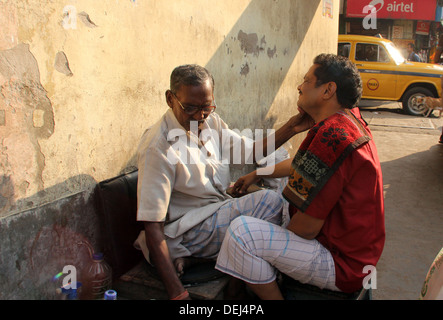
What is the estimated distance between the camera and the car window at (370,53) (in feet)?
34.1

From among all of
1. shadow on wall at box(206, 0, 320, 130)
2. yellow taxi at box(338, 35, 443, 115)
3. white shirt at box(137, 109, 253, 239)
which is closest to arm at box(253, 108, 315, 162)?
white shirt at box(137, 109, 253, 239)

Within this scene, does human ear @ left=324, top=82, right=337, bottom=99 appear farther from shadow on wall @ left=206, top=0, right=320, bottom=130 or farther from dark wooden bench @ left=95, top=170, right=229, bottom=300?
shadow on wall @ left=206, top=0, right=320, bottom=130

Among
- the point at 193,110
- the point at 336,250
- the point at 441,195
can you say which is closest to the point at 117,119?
the point at 193,110

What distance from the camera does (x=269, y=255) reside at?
1.96m

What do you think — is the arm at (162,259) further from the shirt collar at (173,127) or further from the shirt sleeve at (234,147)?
the shirt sleeve at (234,147)

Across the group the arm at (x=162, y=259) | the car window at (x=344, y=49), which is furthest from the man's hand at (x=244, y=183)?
the car window at (x=344, y=49)

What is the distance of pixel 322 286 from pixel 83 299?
3.99 feet

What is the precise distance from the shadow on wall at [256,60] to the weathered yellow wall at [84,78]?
0.41 feet

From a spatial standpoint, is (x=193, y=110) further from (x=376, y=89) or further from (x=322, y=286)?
(x=376, y=89)

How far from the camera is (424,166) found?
590 centimetres

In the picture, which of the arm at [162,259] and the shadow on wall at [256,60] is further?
the shadow on wall at [256,60]

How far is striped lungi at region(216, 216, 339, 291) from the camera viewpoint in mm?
1948

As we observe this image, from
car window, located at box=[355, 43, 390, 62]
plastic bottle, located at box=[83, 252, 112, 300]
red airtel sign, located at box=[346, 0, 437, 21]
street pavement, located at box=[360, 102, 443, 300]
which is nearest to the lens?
plastic bottle, located at box=[83, 252, 112, 300]

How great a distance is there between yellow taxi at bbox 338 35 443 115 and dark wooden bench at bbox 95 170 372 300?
29.7ft
